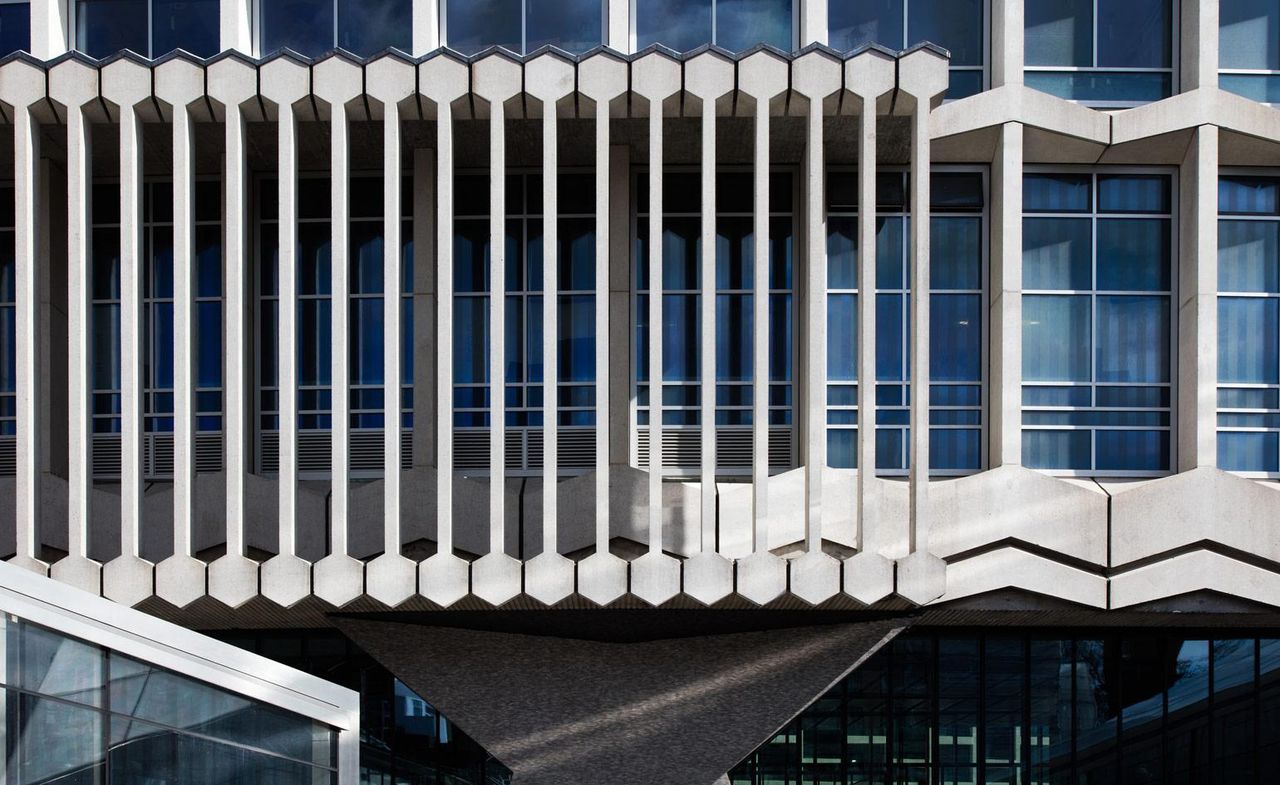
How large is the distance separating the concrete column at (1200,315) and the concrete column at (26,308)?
12.9 meters

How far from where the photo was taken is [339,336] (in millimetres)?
12766

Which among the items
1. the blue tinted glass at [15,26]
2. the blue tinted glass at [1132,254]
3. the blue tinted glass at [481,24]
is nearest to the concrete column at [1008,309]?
the blue tinted glass at [1132,254]

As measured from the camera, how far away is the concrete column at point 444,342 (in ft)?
41.3

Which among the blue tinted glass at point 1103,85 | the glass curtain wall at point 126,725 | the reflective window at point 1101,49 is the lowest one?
the glass curtain wall at point 126,725

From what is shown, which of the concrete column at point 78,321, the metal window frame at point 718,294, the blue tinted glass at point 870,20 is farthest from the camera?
the blue tinted glass at point 870,20

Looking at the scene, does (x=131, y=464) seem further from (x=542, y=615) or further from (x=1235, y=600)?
(x=1235, y=600)

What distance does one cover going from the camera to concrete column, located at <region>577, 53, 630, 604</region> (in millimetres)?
12609

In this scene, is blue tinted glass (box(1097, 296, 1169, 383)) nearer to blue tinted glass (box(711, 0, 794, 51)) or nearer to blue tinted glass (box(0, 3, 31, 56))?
blue tinted glass (box(711, 0, 794, 51))

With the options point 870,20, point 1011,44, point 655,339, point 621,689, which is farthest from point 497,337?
point 1011,44

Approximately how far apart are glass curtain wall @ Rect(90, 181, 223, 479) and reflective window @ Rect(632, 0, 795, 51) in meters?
5.90

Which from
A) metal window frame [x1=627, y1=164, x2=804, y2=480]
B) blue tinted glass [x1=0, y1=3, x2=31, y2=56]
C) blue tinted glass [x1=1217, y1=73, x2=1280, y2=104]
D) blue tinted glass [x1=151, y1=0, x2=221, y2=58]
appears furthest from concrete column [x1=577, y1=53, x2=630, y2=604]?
blue tinted glass [x1=1217, y1=73, x2=1280, y2=104]

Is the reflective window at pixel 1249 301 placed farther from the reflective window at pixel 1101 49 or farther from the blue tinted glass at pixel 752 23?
the blue tinted glass at pixel 752 23

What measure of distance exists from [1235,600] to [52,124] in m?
14.6

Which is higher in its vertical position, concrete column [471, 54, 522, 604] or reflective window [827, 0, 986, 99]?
reflective window [827, 0, 986, 99]
